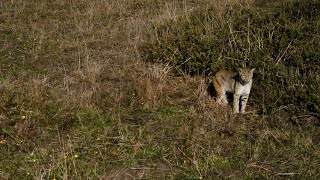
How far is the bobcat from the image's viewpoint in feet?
19.3

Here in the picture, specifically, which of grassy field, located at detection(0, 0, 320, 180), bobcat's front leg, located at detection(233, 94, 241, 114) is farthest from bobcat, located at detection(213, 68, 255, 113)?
grassy field, located at detection(0, 0, 320, 180)

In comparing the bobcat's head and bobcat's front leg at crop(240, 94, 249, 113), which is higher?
the bobcat's head

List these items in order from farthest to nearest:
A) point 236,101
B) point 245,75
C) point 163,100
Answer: point 163,100 → point 236,101 → point 245,75

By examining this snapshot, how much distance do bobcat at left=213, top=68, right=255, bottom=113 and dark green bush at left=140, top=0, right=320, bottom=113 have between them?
9.3 inches

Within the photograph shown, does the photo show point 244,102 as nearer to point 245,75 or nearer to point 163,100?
point 245,75

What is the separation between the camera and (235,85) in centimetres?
604

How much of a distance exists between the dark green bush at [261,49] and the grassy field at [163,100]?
0.07 ft

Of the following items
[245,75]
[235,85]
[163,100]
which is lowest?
[163,100]

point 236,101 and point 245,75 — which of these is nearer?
point 245,75

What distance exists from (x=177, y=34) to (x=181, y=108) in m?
2.22

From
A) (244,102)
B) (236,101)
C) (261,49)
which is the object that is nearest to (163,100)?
(236,101)

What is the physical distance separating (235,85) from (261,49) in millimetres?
1193

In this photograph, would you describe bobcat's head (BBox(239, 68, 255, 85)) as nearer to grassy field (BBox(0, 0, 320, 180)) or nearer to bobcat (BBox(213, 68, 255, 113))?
bobcat (BBox(213, 68, 255, 113))

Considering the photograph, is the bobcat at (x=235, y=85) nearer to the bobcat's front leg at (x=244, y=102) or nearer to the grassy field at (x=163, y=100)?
the bobcat's front leg at (x=244, y=102)
